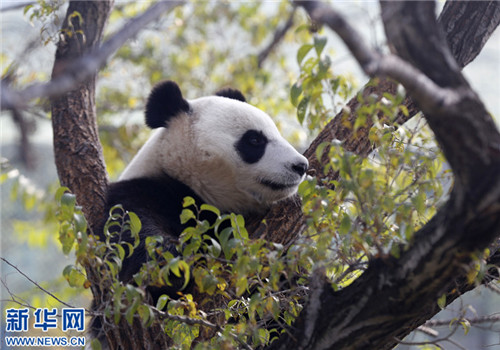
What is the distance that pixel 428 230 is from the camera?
171 centimetres

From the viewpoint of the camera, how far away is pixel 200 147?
347cm

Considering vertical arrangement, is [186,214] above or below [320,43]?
below

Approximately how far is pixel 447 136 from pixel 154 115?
7.83ft

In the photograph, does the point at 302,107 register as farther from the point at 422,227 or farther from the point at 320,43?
the point at 422,227

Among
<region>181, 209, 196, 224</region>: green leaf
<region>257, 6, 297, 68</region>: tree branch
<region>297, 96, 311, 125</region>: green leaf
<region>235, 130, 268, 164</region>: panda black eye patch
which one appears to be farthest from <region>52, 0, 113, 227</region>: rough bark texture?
<region>257, 6, 297, 68</region>: tree branch

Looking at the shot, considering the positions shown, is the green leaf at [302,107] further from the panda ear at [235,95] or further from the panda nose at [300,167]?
the panda ear at [235,95]

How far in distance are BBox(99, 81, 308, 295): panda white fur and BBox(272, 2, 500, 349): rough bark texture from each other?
1292mm

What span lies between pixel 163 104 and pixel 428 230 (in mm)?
2290

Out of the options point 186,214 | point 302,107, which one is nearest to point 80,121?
point 186,214

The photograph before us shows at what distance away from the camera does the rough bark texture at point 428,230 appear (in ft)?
4.88

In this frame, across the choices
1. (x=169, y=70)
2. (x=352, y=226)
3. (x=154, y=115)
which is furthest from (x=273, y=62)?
(x=352, y=226)

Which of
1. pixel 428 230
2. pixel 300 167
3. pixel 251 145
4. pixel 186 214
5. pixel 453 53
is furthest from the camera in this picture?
pixel 251 145

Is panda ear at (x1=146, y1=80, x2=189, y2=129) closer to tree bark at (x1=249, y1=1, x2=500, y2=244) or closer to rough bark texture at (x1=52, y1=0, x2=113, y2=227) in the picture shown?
rough bark texture at (x1=52, y1=0, x2=113, y2=227)

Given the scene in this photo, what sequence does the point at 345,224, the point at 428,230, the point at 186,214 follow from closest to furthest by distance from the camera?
1. the point at 428,230
2. the point at 345,224
3. the point at 186,214
